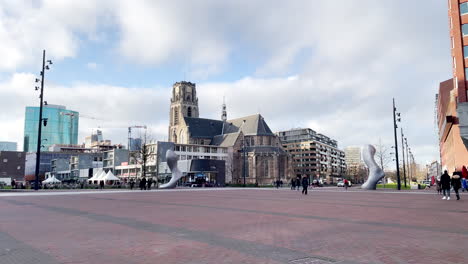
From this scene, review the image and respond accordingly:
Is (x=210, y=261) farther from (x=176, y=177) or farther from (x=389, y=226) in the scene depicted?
(x=176, y=177)

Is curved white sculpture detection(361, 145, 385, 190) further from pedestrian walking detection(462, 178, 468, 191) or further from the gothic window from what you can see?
the gothic window

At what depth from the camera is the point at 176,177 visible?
45406 millimetres

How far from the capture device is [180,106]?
110875mm

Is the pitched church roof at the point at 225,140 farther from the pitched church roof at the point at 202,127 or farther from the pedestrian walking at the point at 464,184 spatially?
the pedestrian walking at the point at 464,184

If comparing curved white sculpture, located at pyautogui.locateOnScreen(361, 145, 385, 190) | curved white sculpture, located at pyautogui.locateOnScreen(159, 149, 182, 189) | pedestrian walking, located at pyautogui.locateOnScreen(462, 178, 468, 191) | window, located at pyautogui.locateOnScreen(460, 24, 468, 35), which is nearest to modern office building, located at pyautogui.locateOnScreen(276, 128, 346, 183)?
curved white sculpture, located at pyautogui.locateOnScreen(159, 149, 182, 189)

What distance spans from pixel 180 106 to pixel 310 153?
5845cm

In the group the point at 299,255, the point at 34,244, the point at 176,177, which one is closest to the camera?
the point at 299,255

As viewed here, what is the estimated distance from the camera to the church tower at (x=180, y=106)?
361ft

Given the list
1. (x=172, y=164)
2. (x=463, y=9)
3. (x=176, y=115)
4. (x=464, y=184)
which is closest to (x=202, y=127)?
(x=176, y=115)

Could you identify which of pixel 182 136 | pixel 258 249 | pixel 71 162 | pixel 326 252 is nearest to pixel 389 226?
pixel 326 252

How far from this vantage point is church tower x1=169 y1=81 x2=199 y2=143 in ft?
361

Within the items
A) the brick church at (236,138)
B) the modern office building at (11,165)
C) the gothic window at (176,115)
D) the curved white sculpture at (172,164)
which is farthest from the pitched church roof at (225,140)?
the modern office building at (11,165)

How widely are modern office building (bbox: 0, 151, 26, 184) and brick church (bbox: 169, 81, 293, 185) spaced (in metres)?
46.6

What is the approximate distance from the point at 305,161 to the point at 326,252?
140 meters
